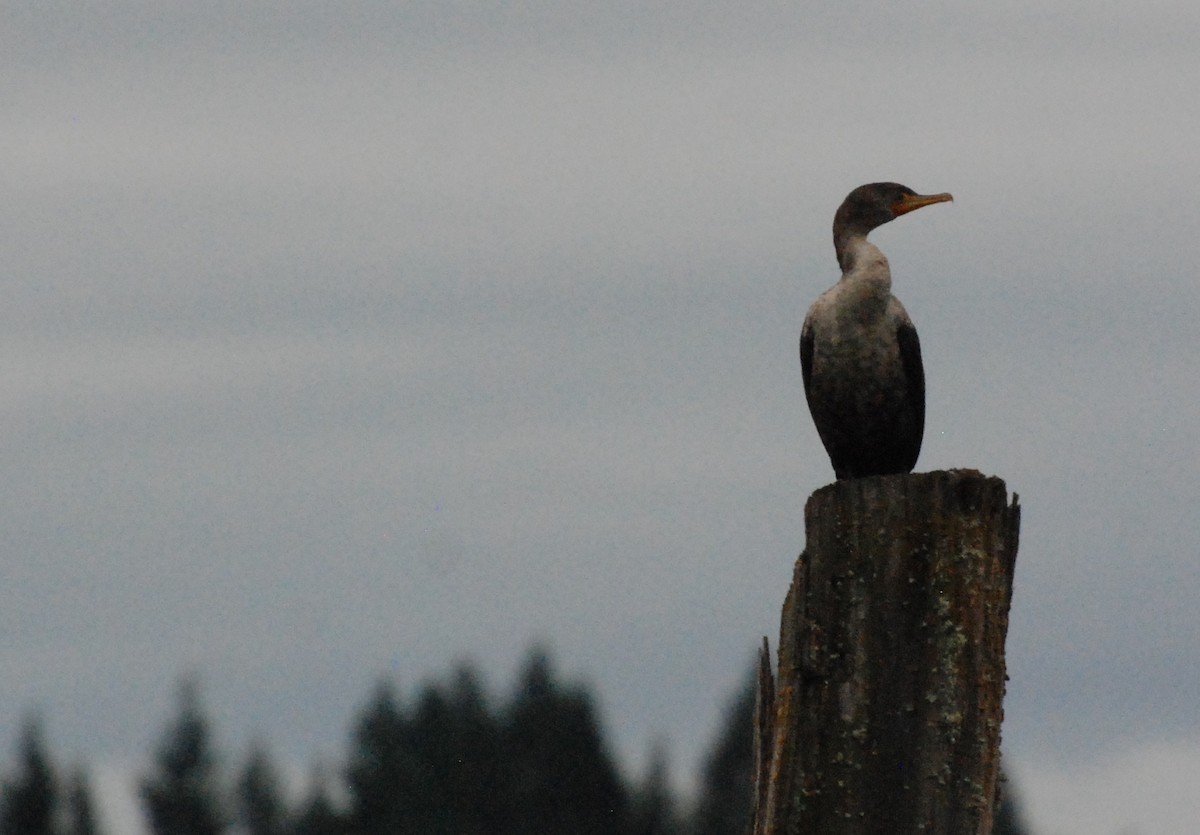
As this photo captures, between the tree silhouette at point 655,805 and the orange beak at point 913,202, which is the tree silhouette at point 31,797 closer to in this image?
the tree silhouette at point 655,805

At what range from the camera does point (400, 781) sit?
61500 mm

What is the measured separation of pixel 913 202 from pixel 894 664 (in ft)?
21.0

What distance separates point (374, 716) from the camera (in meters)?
61.3

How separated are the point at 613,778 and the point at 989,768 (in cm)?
4773

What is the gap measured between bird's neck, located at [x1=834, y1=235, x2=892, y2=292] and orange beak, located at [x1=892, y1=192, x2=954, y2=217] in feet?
1.44

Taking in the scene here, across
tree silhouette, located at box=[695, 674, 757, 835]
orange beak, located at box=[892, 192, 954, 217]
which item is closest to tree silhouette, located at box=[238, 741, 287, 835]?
tree silhouette, located at box=[695, 674, 757, 835]

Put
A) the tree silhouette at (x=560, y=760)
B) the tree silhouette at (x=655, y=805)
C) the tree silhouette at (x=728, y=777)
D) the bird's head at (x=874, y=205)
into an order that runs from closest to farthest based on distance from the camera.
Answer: the bird's head at (x=874, y=205), the tree silhouette at (x=728, y=777), the tree silhouette at (x=655, y=805), the tree silhouette at (x=560, y=760)

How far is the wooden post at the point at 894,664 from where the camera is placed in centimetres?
806

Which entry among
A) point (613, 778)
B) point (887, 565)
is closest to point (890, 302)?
point (887, 565)

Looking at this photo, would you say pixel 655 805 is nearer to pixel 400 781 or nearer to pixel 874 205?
pixel 400 781

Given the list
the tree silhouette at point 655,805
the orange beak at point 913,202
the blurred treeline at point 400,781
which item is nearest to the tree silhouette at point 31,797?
the blurred treeline at point 400,781

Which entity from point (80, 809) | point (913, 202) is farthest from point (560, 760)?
point (913, 202)

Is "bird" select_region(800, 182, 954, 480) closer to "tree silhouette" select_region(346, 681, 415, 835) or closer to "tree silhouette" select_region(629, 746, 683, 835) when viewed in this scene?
"tree silhouette" select_region(629, 746, 683, 835)

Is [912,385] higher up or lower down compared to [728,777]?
higher up
